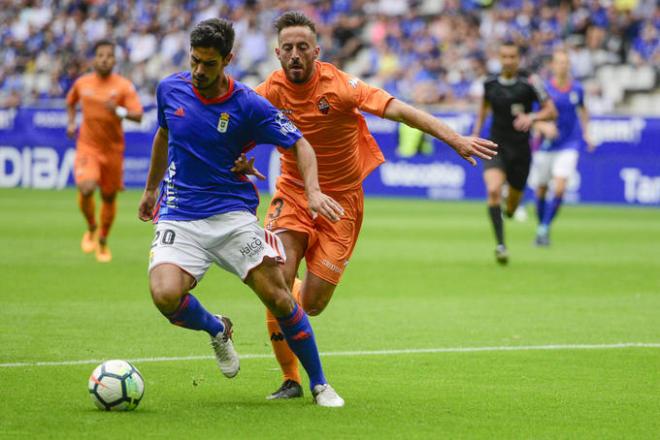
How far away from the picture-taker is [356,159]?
27.9 feet

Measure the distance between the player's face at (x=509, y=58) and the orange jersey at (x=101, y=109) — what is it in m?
4.77

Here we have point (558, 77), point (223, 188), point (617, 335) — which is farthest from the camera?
point (558, 77)

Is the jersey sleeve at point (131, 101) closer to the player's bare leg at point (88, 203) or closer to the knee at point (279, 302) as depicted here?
the player's bare leg at point (88, 203)

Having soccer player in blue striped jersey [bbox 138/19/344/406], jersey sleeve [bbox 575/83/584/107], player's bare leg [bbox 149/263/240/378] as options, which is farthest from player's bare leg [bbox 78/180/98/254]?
soccer player in blue striped jersey [bbox 138/19/344/406]

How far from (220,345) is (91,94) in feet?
32.7

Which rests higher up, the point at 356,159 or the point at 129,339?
the point at 356,159

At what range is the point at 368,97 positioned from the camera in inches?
307

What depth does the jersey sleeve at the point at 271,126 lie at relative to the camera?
700cm

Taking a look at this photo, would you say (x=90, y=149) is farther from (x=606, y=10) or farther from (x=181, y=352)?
(x=606, y=10)

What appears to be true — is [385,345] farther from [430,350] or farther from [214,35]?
[214,35]

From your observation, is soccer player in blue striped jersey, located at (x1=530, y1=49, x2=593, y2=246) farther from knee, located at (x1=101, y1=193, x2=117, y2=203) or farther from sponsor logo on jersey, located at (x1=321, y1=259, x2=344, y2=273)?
sponsor logo on jersey, located at (x1=321, y1=259, x2=344, y2=273)

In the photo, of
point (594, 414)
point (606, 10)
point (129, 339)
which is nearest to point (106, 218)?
point (129, 339)

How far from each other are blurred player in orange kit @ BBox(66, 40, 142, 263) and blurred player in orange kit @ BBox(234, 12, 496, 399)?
8.14m

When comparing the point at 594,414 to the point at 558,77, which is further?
the point at 558,77
